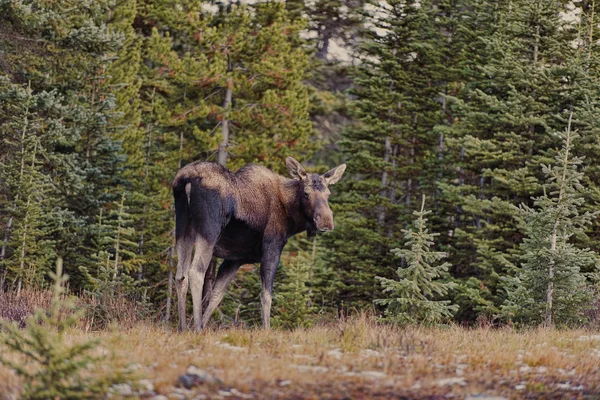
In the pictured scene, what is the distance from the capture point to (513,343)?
341 inches

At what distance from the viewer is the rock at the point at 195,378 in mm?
5746

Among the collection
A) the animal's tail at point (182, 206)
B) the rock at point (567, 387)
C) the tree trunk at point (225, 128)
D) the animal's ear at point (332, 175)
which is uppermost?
the tree trunk at point (225, 128)

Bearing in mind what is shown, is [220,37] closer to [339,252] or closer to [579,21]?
[339,252]

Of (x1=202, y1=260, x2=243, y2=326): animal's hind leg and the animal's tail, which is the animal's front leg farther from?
the animal's tail

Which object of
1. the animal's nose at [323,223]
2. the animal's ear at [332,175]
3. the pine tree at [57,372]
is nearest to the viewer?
the pine tree at [57,372]

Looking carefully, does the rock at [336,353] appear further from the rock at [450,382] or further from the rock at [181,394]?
the rock at [181,394]

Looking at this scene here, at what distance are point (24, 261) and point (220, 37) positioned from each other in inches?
411

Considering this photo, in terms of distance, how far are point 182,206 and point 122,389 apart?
465 centimetres

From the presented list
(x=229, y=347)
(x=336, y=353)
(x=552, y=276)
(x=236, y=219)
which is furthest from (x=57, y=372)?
(x=552, y=276)

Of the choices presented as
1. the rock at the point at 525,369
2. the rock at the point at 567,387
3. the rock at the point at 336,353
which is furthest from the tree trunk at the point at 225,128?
the rock at the point at 567,387

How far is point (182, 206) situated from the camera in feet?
32.5

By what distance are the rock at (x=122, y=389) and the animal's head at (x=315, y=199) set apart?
5.03 meters

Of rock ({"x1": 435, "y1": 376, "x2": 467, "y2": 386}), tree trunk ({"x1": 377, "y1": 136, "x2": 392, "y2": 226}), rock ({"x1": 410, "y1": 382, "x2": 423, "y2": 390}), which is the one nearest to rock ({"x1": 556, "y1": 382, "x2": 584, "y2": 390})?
rock ({"x1": 435, "y1": 376, "x2": 467, "y2": 386})

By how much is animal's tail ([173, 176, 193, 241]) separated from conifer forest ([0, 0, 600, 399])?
107 cm
